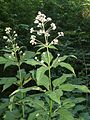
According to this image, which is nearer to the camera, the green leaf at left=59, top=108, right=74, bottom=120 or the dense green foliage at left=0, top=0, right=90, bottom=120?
the green leaf at left=59, top=108, right=74, bottom=120

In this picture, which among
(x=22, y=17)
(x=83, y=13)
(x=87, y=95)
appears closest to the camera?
(x=87, y=95)

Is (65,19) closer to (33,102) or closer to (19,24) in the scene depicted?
(19,24)

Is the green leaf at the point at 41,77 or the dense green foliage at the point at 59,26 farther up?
the dense green foliage at the point at 59,26

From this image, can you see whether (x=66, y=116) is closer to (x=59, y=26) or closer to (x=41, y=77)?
(x=41, y=77)

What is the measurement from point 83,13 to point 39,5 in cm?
130

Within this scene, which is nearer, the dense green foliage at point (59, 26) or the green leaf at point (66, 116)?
the green leaf at point (66, 116)

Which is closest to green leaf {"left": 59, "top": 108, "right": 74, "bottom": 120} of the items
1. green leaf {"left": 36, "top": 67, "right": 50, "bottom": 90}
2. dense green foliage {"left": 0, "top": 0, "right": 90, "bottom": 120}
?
green leaf {"left": 36, "top": 67, "right": 50, "bottom": 90}

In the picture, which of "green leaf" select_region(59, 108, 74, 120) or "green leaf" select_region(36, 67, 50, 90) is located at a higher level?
"green leaf" select_region(36, 67, 50, 90)

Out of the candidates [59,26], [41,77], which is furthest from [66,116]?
[59,26]

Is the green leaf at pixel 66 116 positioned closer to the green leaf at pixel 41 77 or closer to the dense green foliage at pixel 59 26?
the green leaf at pixel 41 77

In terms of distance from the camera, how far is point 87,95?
18.4 feet

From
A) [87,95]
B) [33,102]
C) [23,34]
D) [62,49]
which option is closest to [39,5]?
[23,34]

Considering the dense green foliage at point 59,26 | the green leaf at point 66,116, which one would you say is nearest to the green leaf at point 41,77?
the green leaf at point 66,116

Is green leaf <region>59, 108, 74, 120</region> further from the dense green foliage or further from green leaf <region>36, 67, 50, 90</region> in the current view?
the dense green foliage
